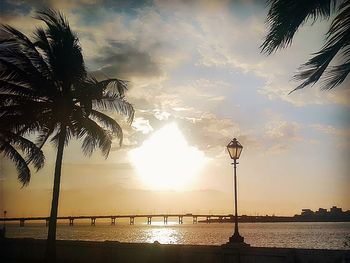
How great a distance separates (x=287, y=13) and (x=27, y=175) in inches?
700

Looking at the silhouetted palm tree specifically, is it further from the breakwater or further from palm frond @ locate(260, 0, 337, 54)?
palm frond @ locate(260, 0, 337, 54)

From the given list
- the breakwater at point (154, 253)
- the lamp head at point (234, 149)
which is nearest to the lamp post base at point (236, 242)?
the breakwater at point (154, 253)

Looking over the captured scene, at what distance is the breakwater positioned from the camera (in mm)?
13453

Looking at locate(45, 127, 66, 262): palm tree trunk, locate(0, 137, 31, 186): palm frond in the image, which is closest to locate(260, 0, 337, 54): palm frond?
locate(45, 127, 66, 262): palm tree trunk

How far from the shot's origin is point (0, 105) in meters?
18.8

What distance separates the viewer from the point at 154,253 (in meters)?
17.3

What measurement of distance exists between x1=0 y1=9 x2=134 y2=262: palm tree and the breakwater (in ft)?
5.96

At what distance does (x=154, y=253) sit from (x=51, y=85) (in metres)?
7.94

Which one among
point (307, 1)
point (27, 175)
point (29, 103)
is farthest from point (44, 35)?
point (307, 1)

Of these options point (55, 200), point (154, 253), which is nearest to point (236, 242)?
point (154, 253)

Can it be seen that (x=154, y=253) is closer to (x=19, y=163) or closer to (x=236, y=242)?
(x=236, y=242)

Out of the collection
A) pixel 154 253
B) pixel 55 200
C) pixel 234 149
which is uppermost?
pixel 234 149

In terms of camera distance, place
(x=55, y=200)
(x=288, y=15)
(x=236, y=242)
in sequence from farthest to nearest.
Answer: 1. (x=55, y=200)
2. (x=236, y=242)
3. (x=288, y=15)

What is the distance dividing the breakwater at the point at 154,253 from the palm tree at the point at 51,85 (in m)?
1.82
